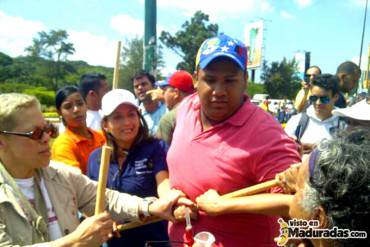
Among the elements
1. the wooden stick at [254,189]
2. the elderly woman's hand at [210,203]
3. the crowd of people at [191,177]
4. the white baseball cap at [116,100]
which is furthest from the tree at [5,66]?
the wooden stick at [254,189]

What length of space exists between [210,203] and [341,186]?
909mm

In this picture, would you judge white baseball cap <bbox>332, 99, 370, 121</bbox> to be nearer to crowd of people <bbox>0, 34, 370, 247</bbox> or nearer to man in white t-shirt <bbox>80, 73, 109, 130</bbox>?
crowd of people <bbox>0, 34, 370, 247</bbox>

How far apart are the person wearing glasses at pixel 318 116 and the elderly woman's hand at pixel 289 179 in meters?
2.67

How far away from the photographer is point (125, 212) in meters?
2.53

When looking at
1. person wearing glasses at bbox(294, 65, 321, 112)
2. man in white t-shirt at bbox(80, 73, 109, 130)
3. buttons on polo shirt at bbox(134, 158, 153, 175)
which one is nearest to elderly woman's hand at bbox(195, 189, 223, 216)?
buttons on polo shirt at bbox(134, 158, 153, 175)

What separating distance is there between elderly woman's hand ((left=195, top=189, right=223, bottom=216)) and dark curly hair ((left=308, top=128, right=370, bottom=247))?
29.2 inches

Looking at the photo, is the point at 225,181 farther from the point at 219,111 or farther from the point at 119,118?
the point at 119,118

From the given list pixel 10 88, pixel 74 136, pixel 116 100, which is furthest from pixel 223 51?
pixel 10 88

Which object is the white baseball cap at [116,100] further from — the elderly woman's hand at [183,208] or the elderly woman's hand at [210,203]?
the elderly woman's hand at [210,203]

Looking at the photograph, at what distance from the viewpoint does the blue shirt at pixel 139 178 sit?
9.45 feet

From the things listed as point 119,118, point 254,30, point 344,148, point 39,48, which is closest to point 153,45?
point 119,118

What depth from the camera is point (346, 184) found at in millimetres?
1288

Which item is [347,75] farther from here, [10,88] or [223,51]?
[10,88]

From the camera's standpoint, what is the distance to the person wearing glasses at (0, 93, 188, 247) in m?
2.09
